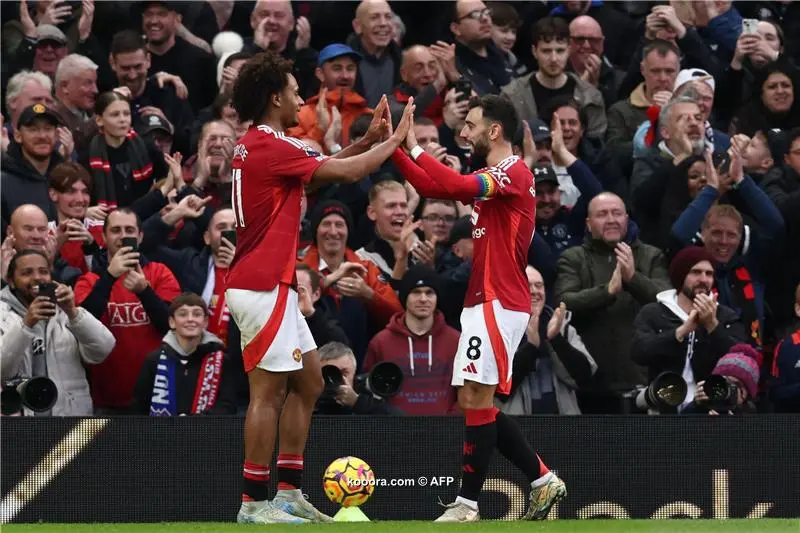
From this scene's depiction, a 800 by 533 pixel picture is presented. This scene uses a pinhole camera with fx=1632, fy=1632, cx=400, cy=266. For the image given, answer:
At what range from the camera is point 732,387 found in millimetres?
11344

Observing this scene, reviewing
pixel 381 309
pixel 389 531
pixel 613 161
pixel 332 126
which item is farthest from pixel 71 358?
pixel 613 161

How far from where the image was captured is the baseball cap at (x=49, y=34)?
14875mm

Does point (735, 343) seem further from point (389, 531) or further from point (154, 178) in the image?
point (154, 178)

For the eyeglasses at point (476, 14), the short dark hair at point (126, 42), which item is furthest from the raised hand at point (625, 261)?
the short dark hair at point (126, 42)

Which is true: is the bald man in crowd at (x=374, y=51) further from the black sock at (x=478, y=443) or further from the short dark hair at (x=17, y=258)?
the black sock at (x=478, y=443)

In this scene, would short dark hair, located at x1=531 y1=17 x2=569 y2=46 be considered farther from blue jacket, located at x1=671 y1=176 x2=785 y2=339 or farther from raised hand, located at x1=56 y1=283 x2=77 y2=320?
raised hand, located at x1=56 y1=283 x2=77 y2=320

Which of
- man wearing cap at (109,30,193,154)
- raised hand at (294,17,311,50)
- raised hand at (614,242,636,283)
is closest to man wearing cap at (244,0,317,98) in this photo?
raised hand at (294,17,311,50)

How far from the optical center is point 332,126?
45.9 ft

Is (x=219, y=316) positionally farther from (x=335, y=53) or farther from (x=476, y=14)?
(x=476, y=14)

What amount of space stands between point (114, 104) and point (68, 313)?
2571 millimetres

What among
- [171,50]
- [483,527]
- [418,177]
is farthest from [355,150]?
[171,50]

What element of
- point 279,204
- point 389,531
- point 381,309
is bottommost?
point 389,531

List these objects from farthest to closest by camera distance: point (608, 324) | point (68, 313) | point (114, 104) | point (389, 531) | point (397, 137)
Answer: point (114, 104), point (608, 324), point (68, 313), point (397, 137), point (389, 531)

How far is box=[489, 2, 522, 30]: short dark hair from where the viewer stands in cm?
1576
